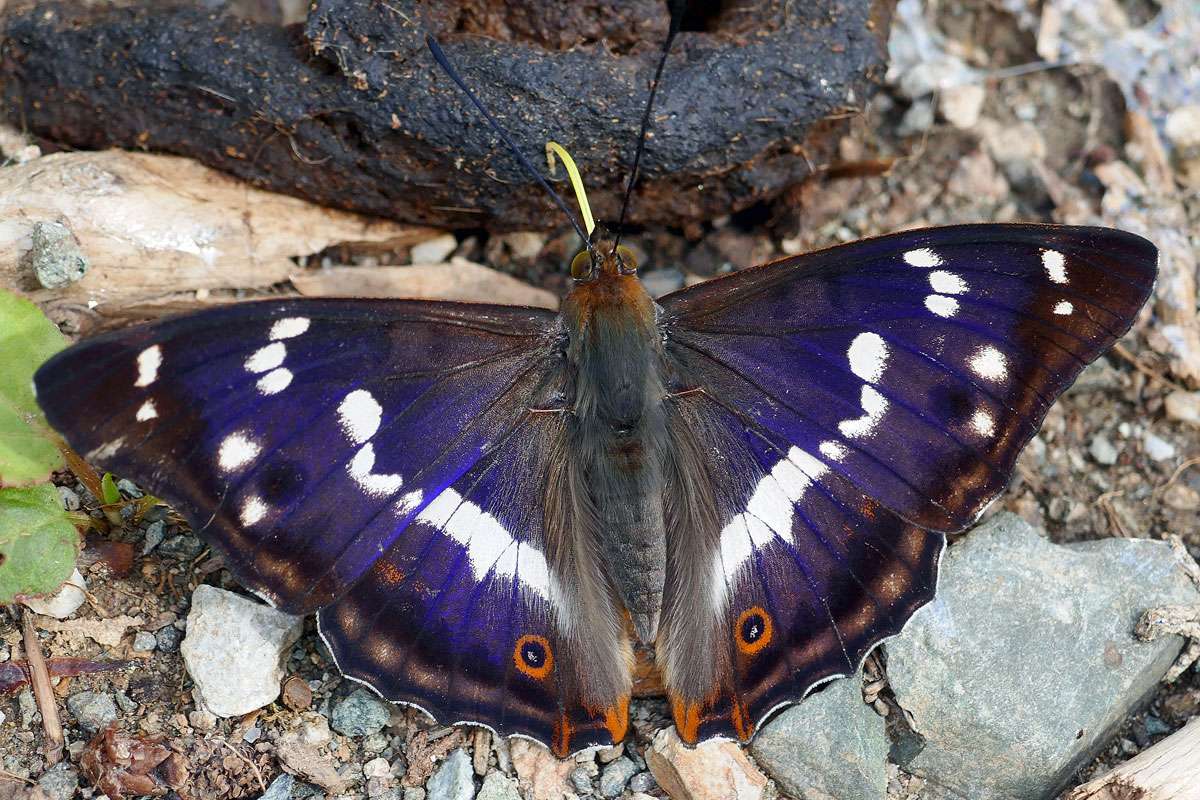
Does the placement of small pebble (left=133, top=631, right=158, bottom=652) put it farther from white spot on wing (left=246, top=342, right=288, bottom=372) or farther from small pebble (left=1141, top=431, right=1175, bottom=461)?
small pebble (left=1141, top=431, right=1175, bottom=461)

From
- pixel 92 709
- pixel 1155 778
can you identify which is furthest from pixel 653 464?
pixel 92 709

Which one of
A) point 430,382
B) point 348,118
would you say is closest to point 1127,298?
point 430,382

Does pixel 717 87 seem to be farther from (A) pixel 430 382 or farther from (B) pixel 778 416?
(A) pixel 430 382

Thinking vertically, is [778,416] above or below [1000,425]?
below

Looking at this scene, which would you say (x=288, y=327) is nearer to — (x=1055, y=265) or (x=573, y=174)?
(x=573, y=174)

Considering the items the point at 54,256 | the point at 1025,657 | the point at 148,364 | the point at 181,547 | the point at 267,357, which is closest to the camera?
the point at 148,364

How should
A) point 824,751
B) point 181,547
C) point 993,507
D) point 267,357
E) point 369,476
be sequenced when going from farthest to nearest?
point 993,507 → point 181,547 → point 824,751 → point 369,476 → point 267,357

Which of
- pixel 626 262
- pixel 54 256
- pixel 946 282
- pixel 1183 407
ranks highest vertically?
pixel 946 282
